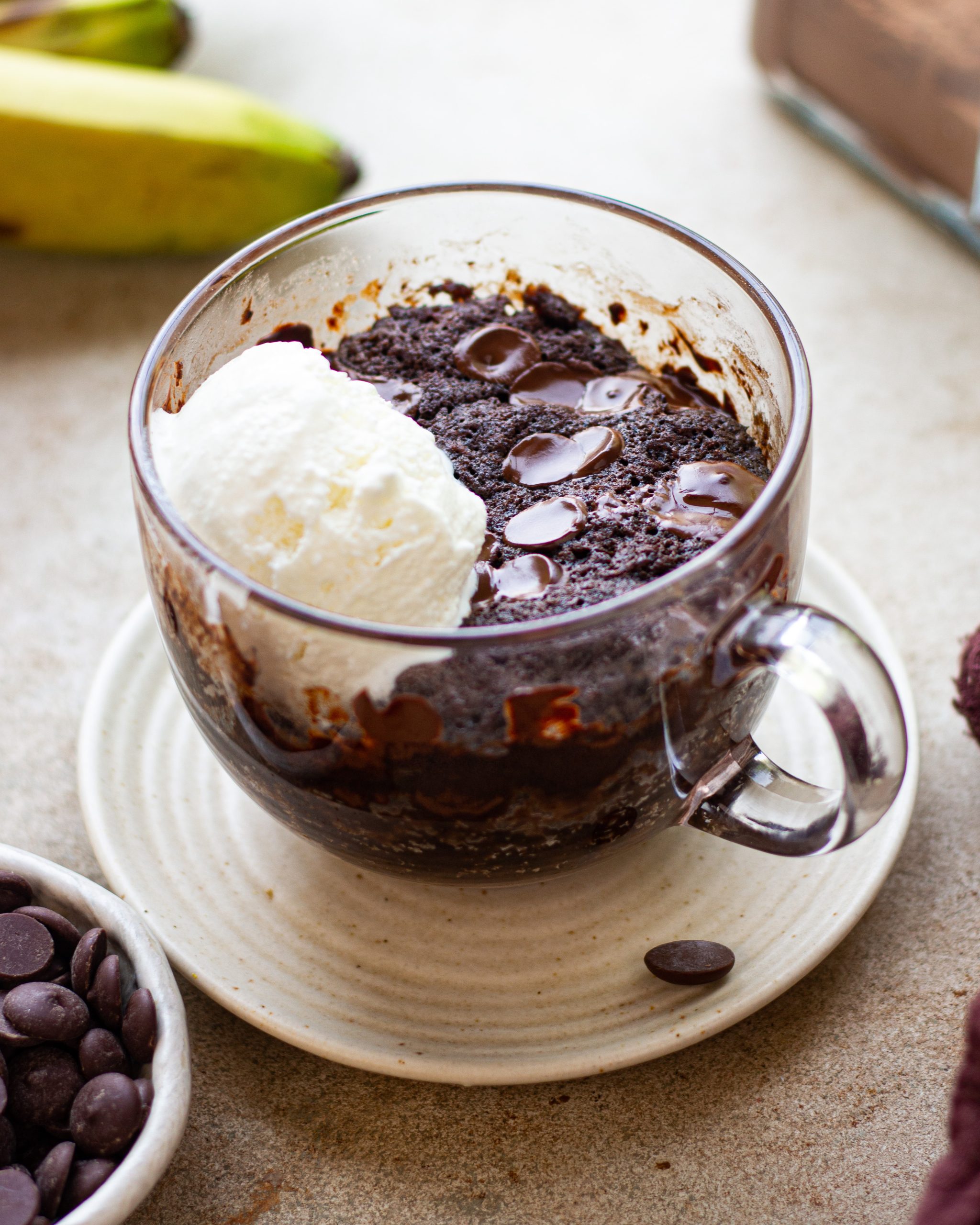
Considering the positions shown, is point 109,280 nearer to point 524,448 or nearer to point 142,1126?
point 524,448

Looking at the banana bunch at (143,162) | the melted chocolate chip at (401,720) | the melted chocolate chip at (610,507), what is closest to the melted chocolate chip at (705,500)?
the melted chocolate chip at (610,507)

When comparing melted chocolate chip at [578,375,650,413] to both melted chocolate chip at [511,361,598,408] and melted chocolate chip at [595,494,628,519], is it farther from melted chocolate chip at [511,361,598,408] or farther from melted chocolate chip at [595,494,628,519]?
melted chocolate chip at [595,494,628,519]

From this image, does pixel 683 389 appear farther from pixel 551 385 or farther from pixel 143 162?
pixel 143 162

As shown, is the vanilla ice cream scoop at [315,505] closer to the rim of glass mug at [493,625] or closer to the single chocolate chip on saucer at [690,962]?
the rim of glass mug at [493,625]

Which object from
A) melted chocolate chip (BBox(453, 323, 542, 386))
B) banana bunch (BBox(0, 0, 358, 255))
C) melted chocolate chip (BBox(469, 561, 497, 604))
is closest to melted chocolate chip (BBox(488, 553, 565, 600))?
melted chocolate chip (BBox(469, 561, 497, 604))

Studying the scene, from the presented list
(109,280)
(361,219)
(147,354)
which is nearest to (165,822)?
(147,354)

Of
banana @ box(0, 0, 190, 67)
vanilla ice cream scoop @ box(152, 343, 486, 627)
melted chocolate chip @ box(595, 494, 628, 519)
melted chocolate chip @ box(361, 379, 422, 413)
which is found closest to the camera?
vanilla ice cream scoop @ box(152, 343, 486, 627)
